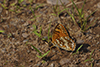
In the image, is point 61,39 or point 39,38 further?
point 39,38

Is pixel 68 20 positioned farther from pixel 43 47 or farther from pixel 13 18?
pixel 13 18

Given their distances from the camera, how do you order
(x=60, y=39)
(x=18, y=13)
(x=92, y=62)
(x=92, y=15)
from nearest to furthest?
(x=92, y=62)
(x=60, y=39)
(x=92, y=15)
(x=18, y=13)

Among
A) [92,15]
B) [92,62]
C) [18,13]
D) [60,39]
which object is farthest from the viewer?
[18,13]

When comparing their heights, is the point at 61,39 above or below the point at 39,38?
below

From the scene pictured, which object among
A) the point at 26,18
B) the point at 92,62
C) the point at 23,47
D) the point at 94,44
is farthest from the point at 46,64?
the point at 26,18
